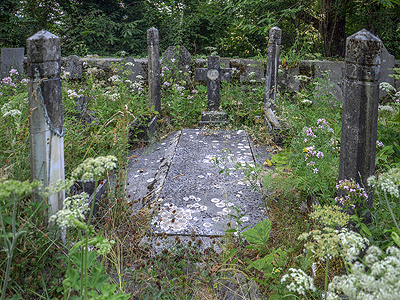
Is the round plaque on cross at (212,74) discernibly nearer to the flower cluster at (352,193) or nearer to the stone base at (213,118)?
the stone base at (213,118)

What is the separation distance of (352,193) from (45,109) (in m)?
2.03

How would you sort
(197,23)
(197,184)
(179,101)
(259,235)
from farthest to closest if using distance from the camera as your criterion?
(197,23) < (179,101) < (197,184) < (259,235)

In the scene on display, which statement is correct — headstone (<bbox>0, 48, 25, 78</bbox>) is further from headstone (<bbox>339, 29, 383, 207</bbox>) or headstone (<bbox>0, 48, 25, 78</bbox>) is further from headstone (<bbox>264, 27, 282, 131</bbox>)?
headstone (<bbox>339, 29, 383, 207</bbox>)

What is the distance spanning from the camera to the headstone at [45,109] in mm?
2178

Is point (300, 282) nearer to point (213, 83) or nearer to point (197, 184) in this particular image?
point (197, 184)

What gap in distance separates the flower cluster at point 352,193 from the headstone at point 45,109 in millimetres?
1885

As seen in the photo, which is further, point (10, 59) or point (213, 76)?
point (10, 59)

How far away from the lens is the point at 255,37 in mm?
9805

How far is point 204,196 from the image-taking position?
3590 millimetres

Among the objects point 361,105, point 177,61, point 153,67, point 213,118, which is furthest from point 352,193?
point 177,61

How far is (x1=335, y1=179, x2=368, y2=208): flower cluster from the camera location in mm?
2105

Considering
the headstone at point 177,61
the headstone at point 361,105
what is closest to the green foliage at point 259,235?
the headstone at point 361,105

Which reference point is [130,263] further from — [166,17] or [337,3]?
[166,17]

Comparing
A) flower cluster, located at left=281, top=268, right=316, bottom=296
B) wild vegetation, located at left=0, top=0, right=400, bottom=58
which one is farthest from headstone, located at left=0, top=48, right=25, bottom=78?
flower cluster, located at left=281, top=268, right=316, bottom=296
